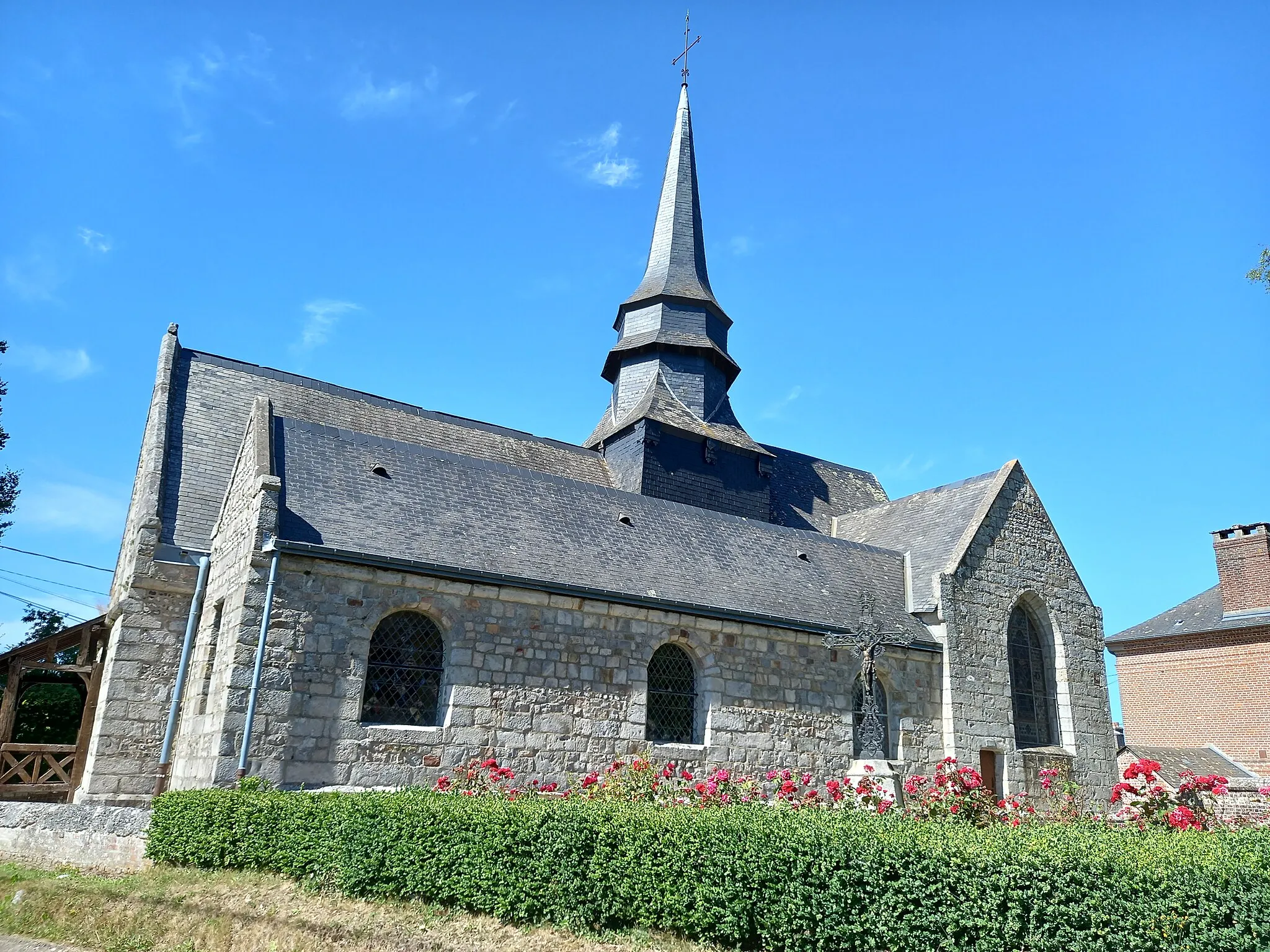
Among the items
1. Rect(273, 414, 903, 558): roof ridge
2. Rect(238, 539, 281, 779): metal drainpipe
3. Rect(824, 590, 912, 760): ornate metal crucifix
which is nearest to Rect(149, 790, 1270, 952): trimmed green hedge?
Rect(238, 539, 281, 779): metal drainpipe

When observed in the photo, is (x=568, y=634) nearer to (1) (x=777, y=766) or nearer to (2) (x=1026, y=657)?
(1) (x=777, y=766)

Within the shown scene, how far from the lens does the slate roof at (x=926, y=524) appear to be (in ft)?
61.4

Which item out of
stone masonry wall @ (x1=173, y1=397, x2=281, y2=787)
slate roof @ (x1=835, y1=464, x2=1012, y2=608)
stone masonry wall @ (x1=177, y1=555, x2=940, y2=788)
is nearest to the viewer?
stone masonry wall @ (x1=173, y1=397, x2=281, y2=787)

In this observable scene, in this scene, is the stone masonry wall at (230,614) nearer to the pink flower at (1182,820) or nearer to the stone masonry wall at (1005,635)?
the pink flower at (1182,820)

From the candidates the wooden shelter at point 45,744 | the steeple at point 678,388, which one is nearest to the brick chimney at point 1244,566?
the steeple at point 678,388

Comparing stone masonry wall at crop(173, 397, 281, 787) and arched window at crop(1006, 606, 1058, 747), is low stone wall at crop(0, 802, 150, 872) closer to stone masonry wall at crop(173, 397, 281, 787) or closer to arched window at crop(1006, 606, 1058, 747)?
stone masonry wall at crop(173, 397, 281, 787)

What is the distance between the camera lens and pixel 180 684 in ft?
42.4

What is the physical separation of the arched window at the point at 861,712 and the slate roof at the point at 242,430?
8.88m

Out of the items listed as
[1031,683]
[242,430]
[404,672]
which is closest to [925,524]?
[1031,683]

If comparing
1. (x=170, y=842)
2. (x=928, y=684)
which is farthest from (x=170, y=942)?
(x=928, y=684)

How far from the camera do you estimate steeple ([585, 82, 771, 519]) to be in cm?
2209

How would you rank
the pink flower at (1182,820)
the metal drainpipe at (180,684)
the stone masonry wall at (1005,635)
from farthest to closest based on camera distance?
the stone masonry wall at (1005,635), the metal drainpipe at (180,684), the pink flower at (1182,820)

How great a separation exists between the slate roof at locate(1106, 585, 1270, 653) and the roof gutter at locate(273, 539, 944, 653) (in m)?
12.6

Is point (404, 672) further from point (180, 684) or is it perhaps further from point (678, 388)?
point (678, 388)
